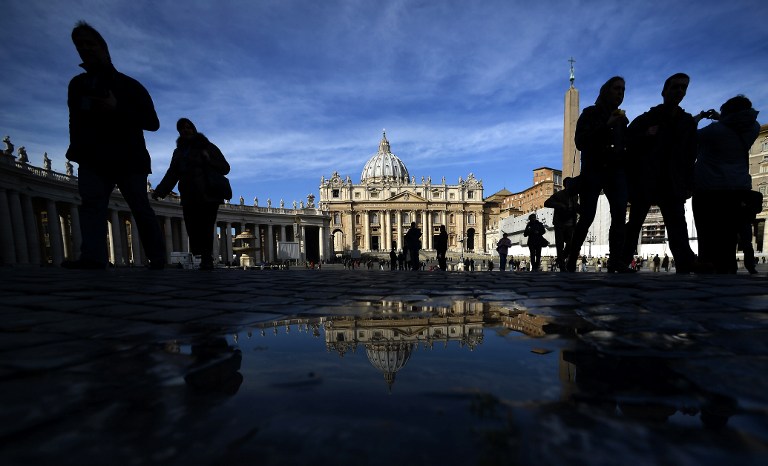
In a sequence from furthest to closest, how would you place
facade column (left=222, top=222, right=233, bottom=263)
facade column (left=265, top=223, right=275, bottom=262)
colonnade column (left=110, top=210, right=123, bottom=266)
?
facade column (left=265, top=223, right=275, bottom=262) < facade column (left=222, top=222, right=233, bottom=263) < colonnade column (left=110, top=210, right=123, bottom=266)

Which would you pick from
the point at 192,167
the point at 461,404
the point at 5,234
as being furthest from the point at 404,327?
the point at 5,234

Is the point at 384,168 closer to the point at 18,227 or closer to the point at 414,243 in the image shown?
the point at 18,227

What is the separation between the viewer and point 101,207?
5.46m

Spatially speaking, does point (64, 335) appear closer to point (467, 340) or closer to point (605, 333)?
point (467, 340)

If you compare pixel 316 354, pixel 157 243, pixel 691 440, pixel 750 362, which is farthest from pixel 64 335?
pixel 157 243

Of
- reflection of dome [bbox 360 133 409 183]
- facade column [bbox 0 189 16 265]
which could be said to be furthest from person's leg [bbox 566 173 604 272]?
reflection of dome [bbox 360 133 409 183]

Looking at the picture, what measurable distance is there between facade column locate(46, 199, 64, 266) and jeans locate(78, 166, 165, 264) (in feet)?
86.6

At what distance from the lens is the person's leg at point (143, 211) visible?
5.59m

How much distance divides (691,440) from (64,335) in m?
2.11

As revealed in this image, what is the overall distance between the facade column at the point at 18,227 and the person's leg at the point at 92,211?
24.8m

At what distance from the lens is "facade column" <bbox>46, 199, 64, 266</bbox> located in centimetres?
2583

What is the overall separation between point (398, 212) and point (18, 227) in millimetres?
61597

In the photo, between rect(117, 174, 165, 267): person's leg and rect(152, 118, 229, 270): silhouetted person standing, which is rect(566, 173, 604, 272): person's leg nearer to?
rect(152, 118, 229, 270): silhouetted person standing

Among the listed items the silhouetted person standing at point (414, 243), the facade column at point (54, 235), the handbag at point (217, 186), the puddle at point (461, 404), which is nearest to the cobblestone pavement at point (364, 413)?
the puddle at point (461, 404)
